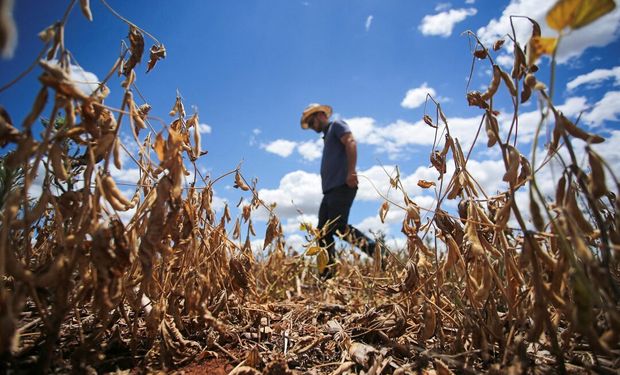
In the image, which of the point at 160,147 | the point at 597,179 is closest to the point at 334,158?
the point at 160,147

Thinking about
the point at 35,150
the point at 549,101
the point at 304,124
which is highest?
the point at 304,124

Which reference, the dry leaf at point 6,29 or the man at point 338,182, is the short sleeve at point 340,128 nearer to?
the man at point 338,182

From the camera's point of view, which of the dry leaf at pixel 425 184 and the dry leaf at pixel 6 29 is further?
the dry leaf at pixel 425 184

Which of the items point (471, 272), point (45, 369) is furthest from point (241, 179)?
point (471, 272)

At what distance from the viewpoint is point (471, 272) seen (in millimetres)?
1213

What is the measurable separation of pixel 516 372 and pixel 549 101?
28.5 inches

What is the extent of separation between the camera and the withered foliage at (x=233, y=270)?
843 millimetres

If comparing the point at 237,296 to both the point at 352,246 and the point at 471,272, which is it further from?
the point at 352,246

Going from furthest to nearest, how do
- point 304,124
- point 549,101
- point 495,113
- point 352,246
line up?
point 304,124 → point 352,246 → point 495,113 → point 549,101

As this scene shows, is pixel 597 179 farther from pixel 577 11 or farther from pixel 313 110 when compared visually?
pixel 313 110

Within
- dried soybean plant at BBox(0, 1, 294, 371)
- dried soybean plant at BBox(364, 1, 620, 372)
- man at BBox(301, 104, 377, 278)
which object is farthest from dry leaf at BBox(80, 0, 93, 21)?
man at BBox(301, 104, 377, 278)

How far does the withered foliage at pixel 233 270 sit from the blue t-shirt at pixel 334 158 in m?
2.18

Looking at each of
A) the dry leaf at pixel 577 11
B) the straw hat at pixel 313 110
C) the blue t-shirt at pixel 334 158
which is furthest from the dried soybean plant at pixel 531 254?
the straw hat at pixel 313 110

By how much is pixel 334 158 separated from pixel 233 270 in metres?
2.70
